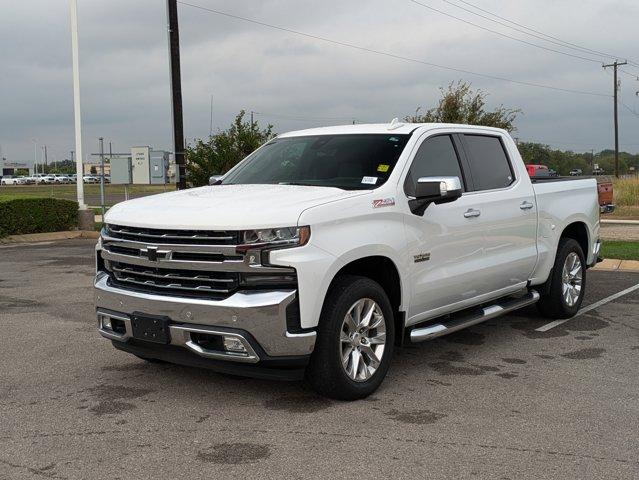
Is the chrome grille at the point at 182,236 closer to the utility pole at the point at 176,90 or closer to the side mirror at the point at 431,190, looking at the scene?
the side mirror at the point at 431,190

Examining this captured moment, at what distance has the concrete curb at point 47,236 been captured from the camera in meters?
16.7

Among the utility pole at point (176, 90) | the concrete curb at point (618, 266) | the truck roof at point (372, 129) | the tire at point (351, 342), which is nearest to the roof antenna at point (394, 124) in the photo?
the truck roof at point (372, 129)

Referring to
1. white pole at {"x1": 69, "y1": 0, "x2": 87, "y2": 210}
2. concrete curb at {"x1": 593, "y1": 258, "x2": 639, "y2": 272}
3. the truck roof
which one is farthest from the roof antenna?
white pole at {"x1": 69, "y1": 0, "x2": 87, "y2": 210}

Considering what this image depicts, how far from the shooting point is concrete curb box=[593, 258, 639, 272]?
11.4 m

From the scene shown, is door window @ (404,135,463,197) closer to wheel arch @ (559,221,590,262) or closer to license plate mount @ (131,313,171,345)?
license plate mount @ (131,313,171,345)

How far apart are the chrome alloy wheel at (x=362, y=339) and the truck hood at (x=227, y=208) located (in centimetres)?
79

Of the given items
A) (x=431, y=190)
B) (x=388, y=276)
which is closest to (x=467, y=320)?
(x=388, y=276)

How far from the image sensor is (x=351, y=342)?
4973 mm

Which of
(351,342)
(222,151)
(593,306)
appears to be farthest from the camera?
(222,151)

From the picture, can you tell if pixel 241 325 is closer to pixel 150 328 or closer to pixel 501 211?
pixel 150 328

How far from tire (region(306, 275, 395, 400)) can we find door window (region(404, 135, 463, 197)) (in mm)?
973

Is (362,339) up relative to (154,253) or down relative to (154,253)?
down

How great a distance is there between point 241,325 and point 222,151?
1228 cm

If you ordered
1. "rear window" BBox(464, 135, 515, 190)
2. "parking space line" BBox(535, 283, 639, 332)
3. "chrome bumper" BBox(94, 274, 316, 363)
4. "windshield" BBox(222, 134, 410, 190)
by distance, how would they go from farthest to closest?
"parking space line" BBox(535, 283, 639, 332)
"rear window" BBox(464, 135, 515, 190)
"windshield" BBox(222, 134, 410, 190)
"chrome bumper" BBox(94, 274, 316, 363)
